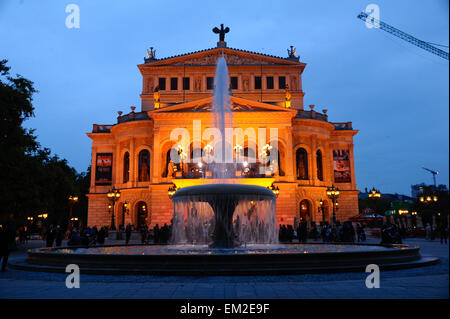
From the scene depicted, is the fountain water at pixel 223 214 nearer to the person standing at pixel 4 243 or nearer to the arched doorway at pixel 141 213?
the person standing at pixel 4 243

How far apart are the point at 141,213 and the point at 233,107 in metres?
15.8

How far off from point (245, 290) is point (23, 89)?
2176cm

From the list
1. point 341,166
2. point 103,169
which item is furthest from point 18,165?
point 341,166

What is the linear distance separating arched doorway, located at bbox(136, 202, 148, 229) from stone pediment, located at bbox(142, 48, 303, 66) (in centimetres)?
1770

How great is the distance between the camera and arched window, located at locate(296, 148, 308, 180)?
1687 inches

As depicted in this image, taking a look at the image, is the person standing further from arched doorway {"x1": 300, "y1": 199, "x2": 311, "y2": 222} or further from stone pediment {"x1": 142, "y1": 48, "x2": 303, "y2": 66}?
stone pediment {"x1": 142, "y1": 48, "x2": 303, "y2": 66}

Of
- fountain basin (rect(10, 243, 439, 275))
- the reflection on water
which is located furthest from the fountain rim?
fountain basin (rect(10, 243, 439, 275))

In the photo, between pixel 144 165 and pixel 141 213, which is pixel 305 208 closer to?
pixel 141 213

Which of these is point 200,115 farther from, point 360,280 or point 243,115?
point 360,280

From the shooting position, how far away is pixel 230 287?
778 cm

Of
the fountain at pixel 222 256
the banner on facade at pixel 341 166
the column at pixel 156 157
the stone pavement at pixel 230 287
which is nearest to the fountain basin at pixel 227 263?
the fountain at pixel 222 256

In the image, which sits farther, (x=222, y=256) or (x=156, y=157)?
(x=156, y=157)

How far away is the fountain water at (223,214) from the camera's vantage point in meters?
12.8
